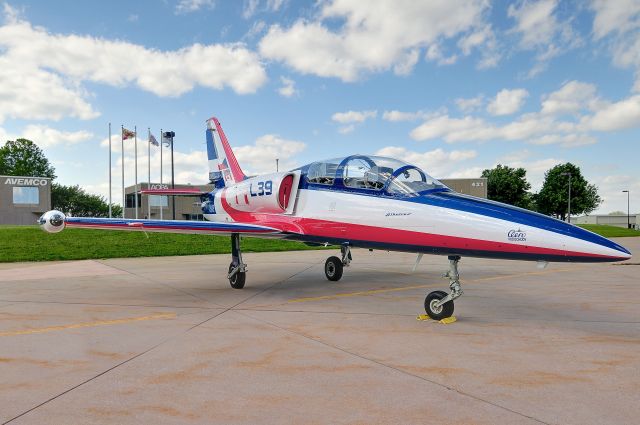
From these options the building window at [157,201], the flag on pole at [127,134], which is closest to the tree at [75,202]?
the building window at [157,201]

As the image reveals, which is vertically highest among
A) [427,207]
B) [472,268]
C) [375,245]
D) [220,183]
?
[220,183]

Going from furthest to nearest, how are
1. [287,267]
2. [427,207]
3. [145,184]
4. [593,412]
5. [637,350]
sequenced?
[145,184] → [287,267] → [427,207] → [637,350] → [593,412]

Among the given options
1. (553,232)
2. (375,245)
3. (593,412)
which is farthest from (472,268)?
(593,412)

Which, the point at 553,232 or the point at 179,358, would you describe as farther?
the point at 553,232

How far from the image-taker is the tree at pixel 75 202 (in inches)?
3174

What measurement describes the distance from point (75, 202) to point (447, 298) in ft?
292

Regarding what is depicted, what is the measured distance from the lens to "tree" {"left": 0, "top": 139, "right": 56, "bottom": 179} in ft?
255

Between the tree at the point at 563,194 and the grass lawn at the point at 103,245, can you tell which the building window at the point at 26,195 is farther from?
the tree at the point at 563,194

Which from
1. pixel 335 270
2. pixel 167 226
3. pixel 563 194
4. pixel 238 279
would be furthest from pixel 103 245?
pixel 563 194

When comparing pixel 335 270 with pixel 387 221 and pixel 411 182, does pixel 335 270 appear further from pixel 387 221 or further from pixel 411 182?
pixel 411 182

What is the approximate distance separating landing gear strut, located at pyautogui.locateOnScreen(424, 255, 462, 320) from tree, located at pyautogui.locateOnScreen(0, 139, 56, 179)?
89.7 m

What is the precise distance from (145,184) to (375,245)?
218ft

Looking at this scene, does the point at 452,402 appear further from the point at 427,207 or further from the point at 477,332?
the point at 427,207

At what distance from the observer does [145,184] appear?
67875 mm
